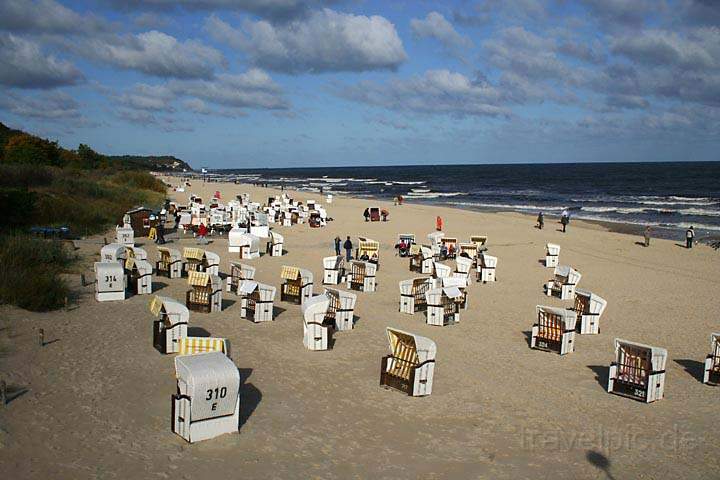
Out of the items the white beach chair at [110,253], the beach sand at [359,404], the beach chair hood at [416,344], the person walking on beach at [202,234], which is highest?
the white beach chair at [110,253]

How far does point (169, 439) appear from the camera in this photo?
24.3ft

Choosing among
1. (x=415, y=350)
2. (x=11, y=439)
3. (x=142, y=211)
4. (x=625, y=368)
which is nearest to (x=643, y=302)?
(x=625, y=368)

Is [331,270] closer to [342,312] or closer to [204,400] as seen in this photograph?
[342,312]

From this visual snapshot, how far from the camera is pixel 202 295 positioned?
13.9 meters

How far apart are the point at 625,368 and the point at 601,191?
236 feet

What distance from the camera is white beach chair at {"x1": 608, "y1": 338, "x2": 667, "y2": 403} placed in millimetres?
9438

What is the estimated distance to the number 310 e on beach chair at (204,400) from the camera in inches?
286

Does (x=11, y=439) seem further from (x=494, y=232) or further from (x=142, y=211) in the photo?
(x=494, y=232)

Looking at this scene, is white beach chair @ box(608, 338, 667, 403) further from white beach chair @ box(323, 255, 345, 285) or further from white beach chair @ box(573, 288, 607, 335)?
white beach chair @ box(323, 255, 345, 285)

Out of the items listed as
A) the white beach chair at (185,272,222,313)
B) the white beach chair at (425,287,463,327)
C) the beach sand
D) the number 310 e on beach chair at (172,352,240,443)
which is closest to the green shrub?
the beach sand

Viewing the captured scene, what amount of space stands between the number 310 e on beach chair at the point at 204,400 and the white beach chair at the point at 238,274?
25.8 feet

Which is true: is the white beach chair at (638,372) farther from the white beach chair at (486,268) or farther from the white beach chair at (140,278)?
the white beach chair at (140,278)

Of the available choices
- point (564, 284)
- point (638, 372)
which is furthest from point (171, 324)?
point (564, 284)

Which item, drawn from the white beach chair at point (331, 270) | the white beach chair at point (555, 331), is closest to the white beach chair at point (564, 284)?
the white beach chair at point (555, 331)
